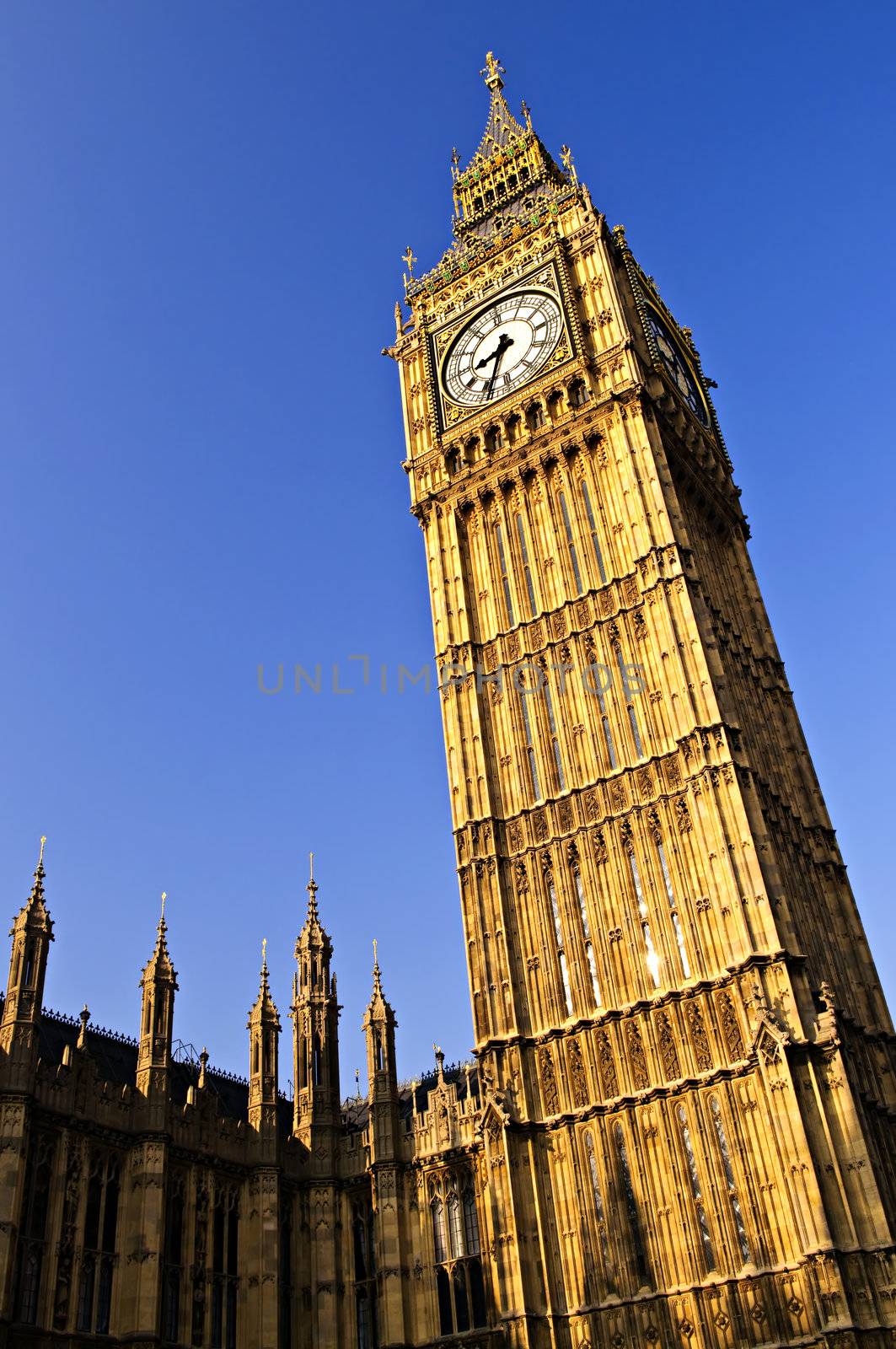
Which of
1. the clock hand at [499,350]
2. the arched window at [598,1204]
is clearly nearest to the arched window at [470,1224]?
the arched window at [598,1204]

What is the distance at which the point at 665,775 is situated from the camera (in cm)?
3944

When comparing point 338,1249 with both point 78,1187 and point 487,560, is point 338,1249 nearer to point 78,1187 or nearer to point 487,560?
point 78,1187

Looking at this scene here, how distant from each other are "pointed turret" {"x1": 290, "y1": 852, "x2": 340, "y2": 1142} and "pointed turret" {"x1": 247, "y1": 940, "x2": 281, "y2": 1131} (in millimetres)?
1256

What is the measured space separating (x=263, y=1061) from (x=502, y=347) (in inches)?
1242

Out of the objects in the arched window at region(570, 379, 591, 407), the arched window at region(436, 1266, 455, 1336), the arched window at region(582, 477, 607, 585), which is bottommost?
the arched window at region(436, 1266, 455, 1336)

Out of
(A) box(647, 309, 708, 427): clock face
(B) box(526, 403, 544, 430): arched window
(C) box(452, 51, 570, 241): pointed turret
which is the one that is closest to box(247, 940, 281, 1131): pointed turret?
(B) box(526, 403, 544, 430): arched window

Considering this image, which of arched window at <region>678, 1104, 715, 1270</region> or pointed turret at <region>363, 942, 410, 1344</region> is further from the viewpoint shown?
pointed turret at <region>363, 942, 410, 1344</region>

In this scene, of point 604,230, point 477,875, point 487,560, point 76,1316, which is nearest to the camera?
point 76,1316

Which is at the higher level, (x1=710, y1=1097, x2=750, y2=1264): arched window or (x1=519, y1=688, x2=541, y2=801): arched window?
(x1=519, y1=688, x2=541, y2=801): arched window

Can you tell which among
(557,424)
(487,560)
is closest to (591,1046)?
(487,560)

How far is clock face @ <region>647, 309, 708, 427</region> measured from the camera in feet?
180

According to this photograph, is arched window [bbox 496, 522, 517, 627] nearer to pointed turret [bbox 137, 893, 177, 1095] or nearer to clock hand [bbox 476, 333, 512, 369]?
clock hand [bbox 476, 333, 512, 369]

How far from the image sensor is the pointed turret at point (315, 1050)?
40.0 meters

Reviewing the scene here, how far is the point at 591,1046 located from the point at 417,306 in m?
37.7
